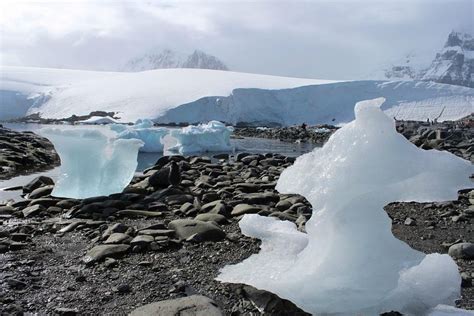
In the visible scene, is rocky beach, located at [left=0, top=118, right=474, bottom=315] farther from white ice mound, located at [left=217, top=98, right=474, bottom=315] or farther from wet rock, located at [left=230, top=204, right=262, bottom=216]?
white ice mound, located at [left=217, top=98, right=474, bottom=315]

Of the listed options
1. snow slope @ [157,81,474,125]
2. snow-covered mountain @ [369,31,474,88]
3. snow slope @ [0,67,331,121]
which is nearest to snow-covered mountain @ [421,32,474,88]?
snow-covered mountain @ [369,31,474,88]

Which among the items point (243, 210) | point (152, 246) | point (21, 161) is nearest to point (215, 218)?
point (243, 210)

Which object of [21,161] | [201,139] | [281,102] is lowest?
[21,161]

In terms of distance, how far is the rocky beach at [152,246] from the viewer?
270cm

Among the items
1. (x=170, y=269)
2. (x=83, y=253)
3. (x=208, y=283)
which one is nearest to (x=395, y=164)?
(x=208, y=283)

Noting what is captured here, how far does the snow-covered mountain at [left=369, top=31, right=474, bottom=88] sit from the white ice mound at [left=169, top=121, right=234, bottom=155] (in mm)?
100496

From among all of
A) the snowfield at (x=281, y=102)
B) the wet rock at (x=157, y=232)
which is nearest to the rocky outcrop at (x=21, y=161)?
the wet rock at (x=157, y=232)

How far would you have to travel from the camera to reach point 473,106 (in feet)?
122

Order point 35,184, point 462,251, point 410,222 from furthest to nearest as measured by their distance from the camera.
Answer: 1. point 35,184
2. point 410,222
3. point 462,251

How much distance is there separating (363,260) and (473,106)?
130 ft

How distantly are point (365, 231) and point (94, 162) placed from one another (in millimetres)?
4827

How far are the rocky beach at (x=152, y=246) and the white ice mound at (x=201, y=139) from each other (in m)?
10.0

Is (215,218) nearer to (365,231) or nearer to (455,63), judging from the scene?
(365,231)

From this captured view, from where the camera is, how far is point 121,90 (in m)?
50.2
